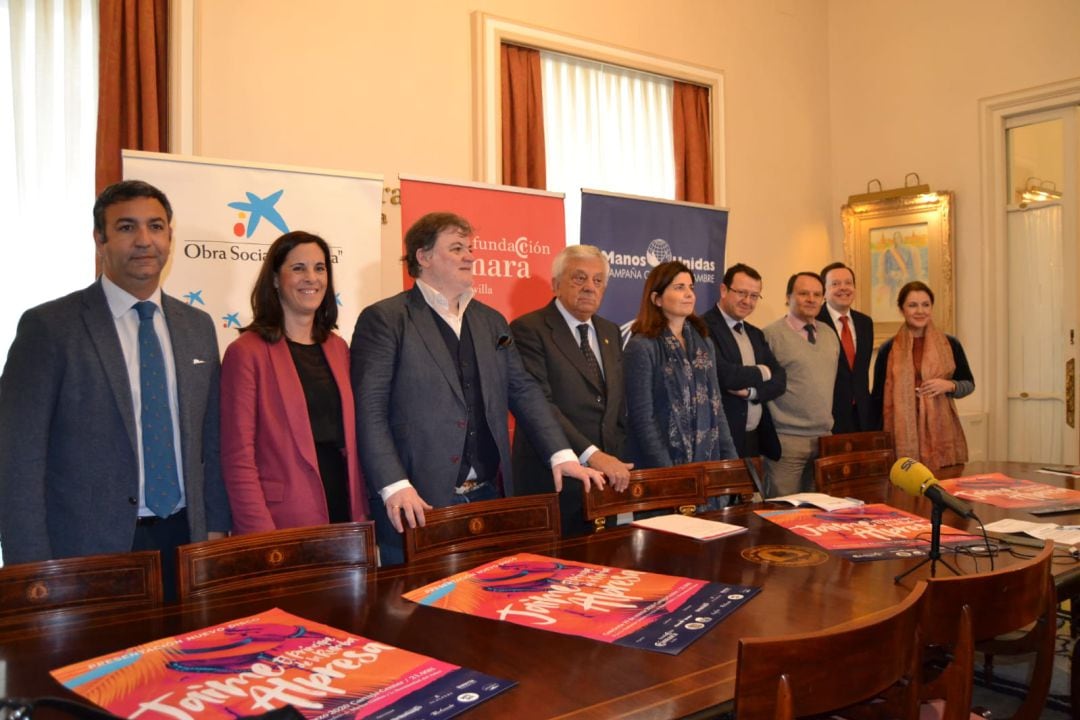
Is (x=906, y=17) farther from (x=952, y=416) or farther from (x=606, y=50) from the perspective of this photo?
(x=952, y=416)

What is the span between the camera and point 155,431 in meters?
2.25

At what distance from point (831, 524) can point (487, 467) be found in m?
1.06

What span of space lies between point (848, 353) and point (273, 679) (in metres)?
4.06

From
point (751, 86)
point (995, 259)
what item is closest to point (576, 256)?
point (751, 86)

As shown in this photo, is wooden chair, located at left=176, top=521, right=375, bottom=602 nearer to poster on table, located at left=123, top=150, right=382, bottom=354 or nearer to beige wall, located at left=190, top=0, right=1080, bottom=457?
poster on table, located at left=123, top=150, right=382, bottom=354

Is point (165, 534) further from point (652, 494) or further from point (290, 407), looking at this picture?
point (652, 494)

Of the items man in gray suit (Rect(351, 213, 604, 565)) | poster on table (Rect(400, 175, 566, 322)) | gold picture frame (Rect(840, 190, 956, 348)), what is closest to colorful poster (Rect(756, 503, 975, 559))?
man in gray suit (Rect(351, 213, 604, 565))

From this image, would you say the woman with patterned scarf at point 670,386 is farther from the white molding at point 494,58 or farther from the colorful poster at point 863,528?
the white molding at point 494,58

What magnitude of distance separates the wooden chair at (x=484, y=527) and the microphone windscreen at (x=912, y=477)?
0.89m

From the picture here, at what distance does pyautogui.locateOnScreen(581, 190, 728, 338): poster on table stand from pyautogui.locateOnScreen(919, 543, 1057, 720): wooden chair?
3192mm

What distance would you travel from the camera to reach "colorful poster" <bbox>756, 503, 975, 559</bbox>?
2100 mm

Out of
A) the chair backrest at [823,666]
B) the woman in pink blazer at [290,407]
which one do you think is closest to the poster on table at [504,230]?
the woman in pink blazer at [290,407]

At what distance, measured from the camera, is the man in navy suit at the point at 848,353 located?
452 cm

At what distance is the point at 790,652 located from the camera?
1107 mm
